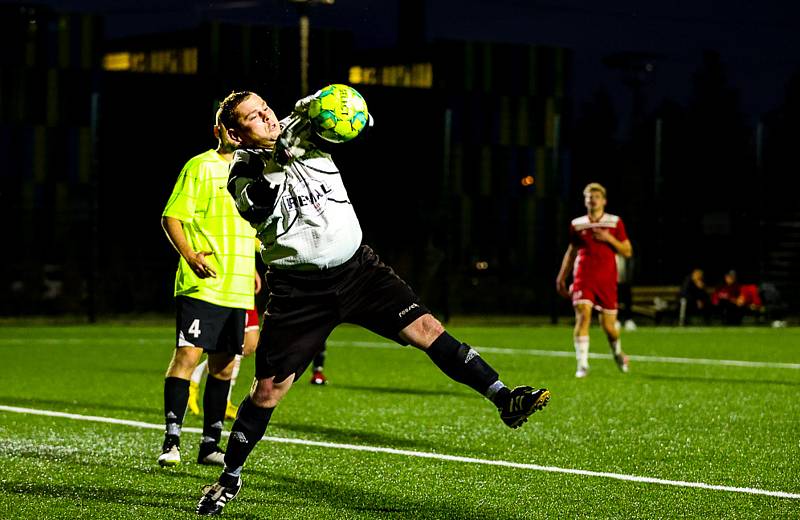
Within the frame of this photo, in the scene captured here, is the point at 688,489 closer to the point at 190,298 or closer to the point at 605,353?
the point at 190,298

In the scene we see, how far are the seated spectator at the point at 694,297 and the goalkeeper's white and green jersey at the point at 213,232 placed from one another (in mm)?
23046

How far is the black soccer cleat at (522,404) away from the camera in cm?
682

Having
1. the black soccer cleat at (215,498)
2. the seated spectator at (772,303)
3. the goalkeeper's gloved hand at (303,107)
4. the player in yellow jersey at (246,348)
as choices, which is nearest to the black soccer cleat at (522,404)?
the black soccer cleat at (215,498)

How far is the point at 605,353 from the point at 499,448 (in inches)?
413

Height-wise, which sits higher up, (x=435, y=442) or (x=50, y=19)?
(x=50, y=19)

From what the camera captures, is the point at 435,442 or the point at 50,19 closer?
the point at 435,442

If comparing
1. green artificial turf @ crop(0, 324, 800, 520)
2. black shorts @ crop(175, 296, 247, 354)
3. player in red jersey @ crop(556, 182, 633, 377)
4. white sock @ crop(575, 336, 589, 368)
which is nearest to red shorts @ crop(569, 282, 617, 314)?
player in red jersey @ crop(556, 182, 633, 377)

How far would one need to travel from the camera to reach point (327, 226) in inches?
268

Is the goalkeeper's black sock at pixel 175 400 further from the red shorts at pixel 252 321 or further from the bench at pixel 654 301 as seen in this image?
the bench at pixel 654 301

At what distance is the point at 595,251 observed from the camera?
15391 millimetres

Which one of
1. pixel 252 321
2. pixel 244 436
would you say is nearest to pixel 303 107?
pixel 244 436

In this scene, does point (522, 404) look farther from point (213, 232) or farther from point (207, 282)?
point (213, 232)

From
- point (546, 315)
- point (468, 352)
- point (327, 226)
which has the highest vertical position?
point (327, 226)

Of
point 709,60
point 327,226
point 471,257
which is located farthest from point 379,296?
point 709,60
